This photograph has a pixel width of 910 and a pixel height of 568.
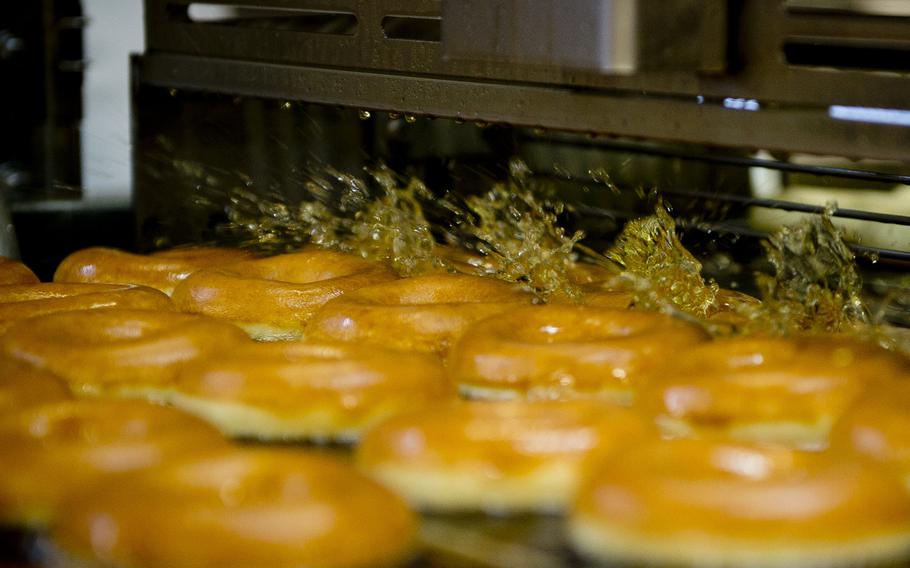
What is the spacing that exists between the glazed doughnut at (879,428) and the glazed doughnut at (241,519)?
0.52 metres

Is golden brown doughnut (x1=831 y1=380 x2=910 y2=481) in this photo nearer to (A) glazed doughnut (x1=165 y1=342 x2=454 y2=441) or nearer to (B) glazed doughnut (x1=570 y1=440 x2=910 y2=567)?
(B) glazed doughnut (x1=570 y1=440 x2=910 y2=567)

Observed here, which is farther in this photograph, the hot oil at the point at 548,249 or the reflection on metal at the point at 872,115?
the hot oil at the point at 548,249

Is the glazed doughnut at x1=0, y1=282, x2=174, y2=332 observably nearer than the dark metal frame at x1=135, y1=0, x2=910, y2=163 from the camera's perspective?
No

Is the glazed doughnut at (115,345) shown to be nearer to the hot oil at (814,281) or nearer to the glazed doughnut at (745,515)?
the glazed doughnut at (745,515)

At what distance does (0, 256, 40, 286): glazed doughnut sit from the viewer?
220cm

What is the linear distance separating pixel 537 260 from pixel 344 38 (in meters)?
0.51

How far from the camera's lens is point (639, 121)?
67.3 inches

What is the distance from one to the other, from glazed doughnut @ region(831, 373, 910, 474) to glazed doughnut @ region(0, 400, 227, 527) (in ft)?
2.41

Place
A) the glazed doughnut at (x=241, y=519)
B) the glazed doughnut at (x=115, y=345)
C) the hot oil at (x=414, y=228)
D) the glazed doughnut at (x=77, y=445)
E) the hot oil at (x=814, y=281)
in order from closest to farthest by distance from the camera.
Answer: the glazed doughnut at (x=241, y=519) < the glazed doughnut at (x=77, y=445) < the glazed doughnut at (x=115, y=345) < the hot oil at (x=814, y=281) < the hot oil at (x=414, y=228)

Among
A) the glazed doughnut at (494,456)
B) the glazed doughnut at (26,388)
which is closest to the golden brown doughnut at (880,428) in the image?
the glazed doughnut at (494,456)

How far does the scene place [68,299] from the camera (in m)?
2.03

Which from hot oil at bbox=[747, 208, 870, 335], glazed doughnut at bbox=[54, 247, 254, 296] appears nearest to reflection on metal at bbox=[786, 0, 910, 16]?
hot oil at bbox=[747, 208, 870, 335]

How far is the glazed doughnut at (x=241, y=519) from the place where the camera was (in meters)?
1.19

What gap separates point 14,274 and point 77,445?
0.92 meters
